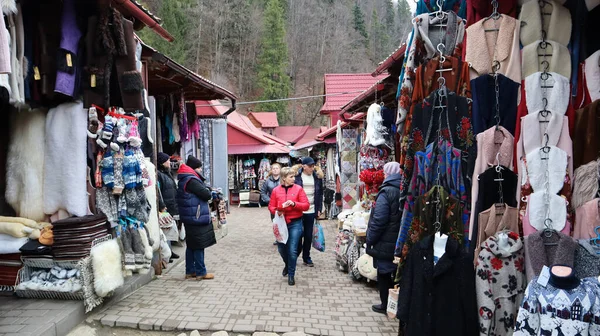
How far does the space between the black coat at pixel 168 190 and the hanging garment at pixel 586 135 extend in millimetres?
6063

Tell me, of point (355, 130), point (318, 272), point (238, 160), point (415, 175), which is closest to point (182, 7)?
point (238, 160)

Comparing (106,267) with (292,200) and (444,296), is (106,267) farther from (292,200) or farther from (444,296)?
(444,296)

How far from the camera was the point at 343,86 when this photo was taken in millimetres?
18797

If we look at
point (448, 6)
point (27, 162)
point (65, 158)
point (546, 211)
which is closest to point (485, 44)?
point (448, 6)

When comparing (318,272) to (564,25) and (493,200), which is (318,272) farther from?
(564,25)

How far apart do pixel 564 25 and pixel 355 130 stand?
7440 millimetres

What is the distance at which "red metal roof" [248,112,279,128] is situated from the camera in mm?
35500

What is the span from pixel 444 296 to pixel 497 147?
3.79 feet

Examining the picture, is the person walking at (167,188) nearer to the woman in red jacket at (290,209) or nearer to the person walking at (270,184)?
the person walking at (270,184)

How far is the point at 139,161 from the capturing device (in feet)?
15.4

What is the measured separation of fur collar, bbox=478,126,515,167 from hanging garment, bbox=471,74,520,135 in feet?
0.35

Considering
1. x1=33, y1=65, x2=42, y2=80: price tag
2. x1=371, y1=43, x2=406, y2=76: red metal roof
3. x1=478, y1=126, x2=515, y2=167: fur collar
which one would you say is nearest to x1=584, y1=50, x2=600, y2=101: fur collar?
x1=478, y1=126, x2=515, y2=167: fur collar

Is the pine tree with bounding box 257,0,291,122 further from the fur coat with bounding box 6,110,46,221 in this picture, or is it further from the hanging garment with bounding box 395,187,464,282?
the hanging garment with bounding box 395,187,464,282

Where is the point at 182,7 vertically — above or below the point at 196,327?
above
